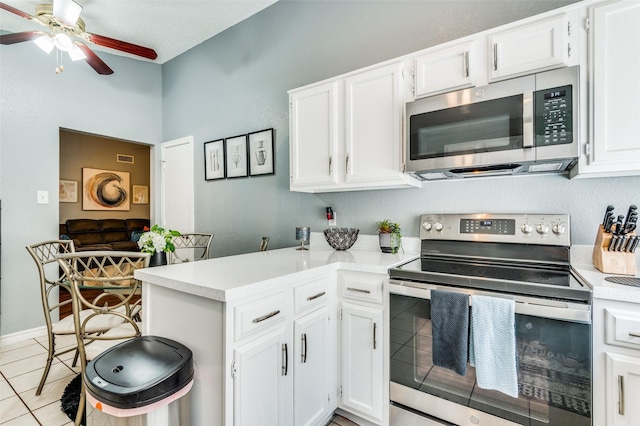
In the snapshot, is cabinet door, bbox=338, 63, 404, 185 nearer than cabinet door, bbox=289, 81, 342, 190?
Yes

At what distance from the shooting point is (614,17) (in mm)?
1372

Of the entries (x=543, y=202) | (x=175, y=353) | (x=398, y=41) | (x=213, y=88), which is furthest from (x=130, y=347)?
(x=213, y=88)

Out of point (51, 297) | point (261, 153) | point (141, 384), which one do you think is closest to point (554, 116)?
point (141, 384)

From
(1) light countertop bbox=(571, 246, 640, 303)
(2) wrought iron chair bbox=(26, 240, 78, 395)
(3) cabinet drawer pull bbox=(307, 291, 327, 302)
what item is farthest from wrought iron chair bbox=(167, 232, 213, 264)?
(1) light countertop bbox=(571, 246, 640, 303)

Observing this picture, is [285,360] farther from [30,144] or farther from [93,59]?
[30,144]

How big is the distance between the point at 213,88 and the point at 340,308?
9.92 ft

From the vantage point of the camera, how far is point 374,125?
1989 millimetres

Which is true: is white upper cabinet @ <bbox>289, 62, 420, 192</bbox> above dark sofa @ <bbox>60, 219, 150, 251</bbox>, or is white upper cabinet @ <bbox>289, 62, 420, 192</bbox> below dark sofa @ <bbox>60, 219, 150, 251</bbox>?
above

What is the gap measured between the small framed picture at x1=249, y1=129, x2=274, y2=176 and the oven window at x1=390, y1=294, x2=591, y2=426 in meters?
2.07

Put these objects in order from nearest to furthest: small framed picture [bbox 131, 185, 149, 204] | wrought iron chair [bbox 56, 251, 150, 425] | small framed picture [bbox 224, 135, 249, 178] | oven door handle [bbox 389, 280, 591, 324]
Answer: oven door handle [bbox 389, 280, 591, 324] → wrought iron chair [bbox 56, 251, 150, 425] → small framed picture [bbox 224, 135, 249, 178] → small framed picture [bbox 131, 185, 149, 204]

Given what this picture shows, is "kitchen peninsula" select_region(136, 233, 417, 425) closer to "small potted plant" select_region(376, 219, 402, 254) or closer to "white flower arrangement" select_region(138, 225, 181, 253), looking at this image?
"small potted plant" select_region(376, 219, 402, 254)

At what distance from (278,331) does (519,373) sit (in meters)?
1.03

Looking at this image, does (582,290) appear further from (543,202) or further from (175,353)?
(175,353)

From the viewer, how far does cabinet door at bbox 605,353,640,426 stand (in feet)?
3.61
